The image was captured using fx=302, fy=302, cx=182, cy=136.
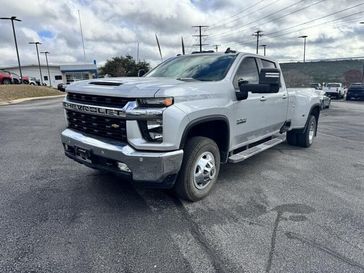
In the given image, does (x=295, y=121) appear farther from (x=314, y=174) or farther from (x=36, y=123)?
(x=36, y=123)

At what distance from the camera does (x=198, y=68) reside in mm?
4633

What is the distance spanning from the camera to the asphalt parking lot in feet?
9.08

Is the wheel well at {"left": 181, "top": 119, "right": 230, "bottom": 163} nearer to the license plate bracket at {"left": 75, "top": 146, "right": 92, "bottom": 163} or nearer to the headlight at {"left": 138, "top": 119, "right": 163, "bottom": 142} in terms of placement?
the headlight at {"left": 138, "top": 119, "right": 163, "bottom": 142}

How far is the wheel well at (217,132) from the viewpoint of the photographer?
156 inches

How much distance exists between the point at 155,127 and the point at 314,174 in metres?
3.34

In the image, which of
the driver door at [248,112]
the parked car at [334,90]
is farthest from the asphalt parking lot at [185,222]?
the parked car at [334,90]

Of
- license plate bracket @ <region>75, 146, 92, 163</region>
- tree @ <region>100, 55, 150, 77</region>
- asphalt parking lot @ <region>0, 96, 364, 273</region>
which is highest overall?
tree @ <region>100, 55, 150, 77</region>

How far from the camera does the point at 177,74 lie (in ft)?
15.6

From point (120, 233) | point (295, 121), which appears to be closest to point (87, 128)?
point (120, 233)

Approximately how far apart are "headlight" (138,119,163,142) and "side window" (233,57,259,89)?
162 centimetres

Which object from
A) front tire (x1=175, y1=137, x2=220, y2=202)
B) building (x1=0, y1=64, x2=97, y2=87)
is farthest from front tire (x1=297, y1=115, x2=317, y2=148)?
building (x1=0, y1=64, x2=97, y2=87)

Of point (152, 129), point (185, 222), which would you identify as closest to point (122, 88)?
point (152, 129)

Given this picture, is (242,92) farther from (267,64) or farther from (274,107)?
(267,64)

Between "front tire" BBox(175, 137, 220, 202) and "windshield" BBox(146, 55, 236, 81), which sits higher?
"windshield" BBox(146, 55, 236, 81)
